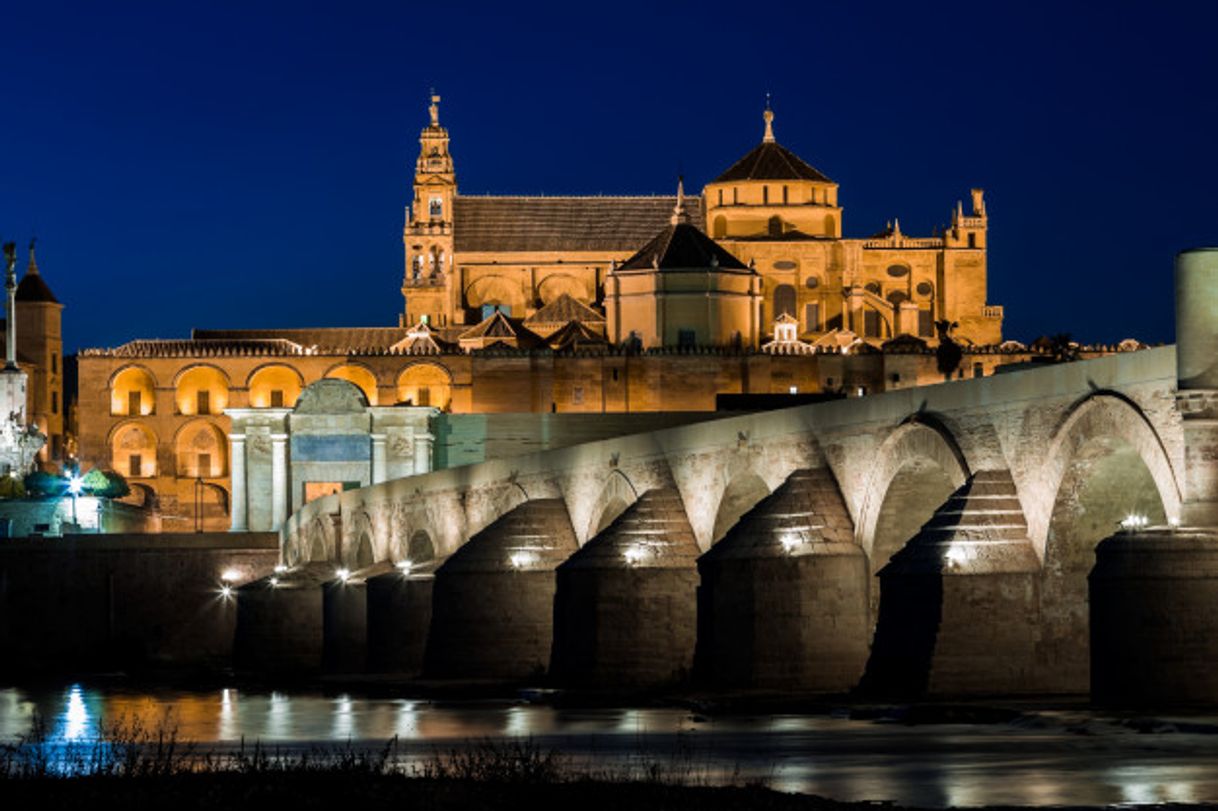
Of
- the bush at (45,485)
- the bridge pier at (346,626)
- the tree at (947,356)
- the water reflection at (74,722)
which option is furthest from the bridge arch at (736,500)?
the bush at (45,485)

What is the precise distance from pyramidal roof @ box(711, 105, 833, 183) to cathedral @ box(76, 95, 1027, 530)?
0.15 m

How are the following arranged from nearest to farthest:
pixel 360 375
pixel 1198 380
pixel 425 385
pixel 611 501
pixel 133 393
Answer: pixel 1198 380, pixel 611 501, pixel 425 385, pixel 360 375, pixel 133 393

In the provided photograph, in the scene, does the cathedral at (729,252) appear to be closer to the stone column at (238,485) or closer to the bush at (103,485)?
the bush at (103,485)

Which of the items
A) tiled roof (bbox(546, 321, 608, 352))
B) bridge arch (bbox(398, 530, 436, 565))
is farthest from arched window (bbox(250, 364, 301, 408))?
bridge arch (bbox(398, 530, 436, 565))

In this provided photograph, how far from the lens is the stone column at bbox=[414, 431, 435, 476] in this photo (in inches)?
3647

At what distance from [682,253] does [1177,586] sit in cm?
8340

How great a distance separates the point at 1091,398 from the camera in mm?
30797

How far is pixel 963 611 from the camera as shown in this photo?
105 ft

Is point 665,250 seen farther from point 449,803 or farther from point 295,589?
point 449,803

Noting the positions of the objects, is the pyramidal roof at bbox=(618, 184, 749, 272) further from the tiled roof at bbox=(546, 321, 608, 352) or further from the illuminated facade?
the illuminated facade

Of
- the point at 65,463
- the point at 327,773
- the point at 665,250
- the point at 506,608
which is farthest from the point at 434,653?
the point at 65,463

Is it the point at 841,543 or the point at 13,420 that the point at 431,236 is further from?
the point at 841,543

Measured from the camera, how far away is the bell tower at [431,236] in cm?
13912

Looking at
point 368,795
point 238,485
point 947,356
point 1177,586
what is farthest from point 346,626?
point 368,795
